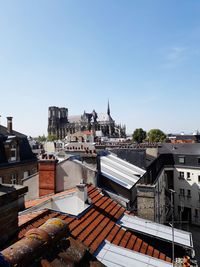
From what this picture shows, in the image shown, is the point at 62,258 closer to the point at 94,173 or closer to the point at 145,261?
the point at 145,261

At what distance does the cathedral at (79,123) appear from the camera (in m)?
161

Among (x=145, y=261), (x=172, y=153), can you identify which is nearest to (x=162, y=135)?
(x=172, y=153)

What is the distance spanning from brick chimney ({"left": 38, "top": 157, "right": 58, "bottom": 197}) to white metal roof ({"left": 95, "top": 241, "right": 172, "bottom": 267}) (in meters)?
4.61

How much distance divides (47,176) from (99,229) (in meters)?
4.10

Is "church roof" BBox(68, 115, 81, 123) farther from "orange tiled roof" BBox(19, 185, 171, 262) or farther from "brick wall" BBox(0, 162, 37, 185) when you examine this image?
"orange tiled roof" BBox(19, 185, 171, 262)

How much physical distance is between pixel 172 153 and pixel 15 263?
33.5 meters

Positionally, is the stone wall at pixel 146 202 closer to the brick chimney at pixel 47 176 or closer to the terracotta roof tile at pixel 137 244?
the terracotta roof tile at pixel 137 244

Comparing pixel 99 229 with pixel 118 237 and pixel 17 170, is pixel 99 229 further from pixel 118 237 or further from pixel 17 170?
pixel 17 170

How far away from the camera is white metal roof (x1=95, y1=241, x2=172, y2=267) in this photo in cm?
612

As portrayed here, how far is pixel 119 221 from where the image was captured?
926cm

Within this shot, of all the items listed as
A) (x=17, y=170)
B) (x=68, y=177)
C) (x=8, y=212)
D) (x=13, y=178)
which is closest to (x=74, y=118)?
(x=17, y=170)

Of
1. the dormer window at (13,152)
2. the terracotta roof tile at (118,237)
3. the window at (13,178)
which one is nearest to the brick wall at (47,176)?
the terracotta roof tile at (118,237)

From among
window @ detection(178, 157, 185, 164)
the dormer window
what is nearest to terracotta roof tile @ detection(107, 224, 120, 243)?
the dormer window

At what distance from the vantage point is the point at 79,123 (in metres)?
168
